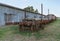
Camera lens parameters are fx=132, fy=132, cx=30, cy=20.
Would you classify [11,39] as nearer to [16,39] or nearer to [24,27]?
[16,39]

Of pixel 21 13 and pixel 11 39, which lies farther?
pixel 21 13

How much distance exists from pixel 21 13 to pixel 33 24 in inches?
531

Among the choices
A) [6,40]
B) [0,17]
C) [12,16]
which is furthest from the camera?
[12,16]

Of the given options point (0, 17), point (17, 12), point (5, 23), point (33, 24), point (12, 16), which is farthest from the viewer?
point (17, 12)

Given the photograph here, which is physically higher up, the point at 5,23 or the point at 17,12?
the point at 17,12

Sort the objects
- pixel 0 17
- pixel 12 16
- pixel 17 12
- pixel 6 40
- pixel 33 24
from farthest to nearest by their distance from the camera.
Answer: pixel 17 12, pixel 12 16, pixel 0 17, pixel 33 24, pixel 6 40

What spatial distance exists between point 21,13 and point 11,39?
16.3 m

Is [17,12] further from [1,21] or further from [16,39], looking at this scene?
[16,39]

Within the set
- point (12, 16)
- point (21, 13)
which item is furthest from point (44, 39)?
point (21, 13)

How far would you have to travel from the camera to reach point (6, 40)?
10414 millimetres

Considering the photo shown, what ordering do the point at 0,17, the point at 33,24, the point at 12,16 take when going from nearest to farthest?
the point at 33,24 → the point at 0,17 → the point at 12,16

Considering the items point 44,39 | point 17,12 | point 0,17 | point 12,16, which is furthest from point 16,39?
point 17,12

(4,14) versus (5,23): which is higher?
(4,14)

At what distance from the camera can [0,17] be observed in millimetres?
19594
